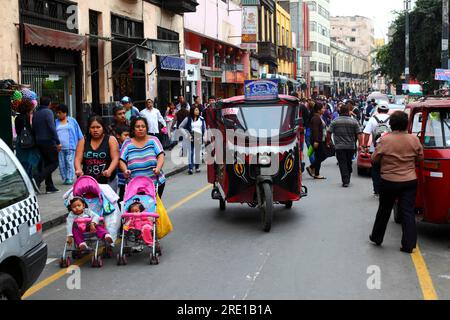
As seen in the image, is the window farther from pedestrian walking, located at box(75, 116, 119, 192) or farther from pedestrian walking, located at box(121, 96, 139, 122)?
pedestrian walking, located at box(121, 96, 139, 122)

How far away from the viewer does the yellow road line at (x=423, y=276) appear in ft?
20.1

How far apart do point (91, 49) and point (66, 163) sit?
7.41m

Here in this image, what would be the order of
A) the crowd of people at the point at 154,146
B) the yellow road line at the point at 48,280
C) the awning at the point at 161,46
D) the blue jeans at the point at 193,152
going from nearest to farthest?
the yellow road line at the point at 48,280, the crowd of people at the point at 154,146, the blue jeans at the point at 193,152, the awning at the point at 161,46

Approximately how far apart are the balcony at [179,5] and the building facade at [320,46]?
2504 inches

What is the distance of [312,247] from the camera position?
820 cm

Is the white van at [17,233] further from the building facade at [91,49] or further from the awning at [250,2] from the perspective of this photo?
the awning at [250,2]

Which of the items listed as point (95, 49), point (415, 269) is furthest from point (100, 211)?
point (95, 49)

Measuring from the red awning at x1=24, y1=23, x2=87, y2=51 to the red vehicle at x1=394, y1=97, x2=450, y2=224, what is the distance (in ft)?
32.9

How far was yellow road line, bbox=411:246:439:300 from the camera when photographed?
6117 millimetres

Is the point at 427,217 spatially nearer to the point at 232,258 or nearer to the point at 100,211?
the point at 232,258

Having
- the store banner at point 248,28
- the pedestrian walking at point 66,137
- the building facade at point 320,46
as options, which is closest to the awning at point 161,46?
the pedestrian walking at point 66,137

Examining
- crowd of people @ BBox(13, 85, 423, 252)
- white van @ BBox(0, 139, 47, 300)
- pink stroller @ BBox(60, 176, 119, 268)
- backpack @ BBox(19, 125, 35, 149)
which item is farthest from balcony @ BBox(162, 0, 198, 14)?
white van @ BBox(0, 139, 47, 300)

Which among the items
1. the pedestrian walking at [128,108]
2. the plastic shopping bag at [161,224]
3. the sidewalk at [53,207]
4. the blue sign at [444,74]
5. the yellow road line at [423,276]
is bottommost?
the yellow road line at [423,276]

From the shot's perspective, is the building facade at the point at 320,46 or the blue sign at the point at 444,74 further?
the building facade at the point at 320,46
